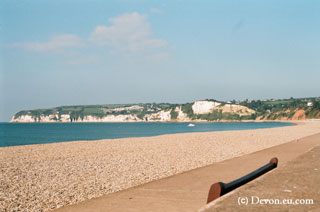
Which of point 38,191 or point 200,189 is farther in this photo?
point 38,191

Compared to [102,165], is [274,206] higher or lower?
higher

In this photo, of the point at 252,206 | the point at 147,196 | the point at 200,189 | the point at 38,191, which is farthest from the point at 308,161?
the point at 38,191

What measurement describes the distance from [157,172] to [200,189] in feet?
13.4

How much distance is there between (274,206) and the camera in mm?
4359

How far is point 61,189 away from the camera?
10031 millimetres

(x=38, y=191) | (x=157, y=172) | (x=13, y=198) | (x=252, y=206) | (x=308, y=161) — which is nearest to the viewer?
(x=252, y=206)

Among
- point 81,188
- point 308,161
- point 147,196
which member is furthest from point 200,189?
point 81,188

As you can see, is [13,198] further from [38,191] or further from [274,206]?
[274,206]

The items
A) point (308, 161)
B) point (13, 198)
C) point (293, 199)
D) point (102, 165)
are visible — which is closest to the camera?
point (293, 199)

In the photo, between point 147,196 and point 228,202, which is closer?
point 228,202

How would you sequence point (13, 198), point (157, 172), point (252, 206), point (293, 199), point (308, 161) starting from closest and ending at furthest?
point (252, 206), point (293, 199), point (308, 161), point (13, 198), point (157, 172)

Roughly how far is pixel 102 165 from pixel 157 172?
3681 millimetres

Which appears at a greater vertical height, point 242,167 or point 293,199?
point 293,199

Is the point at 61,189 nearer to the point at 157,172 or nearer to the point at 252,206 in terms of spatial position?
the point at 157,172
